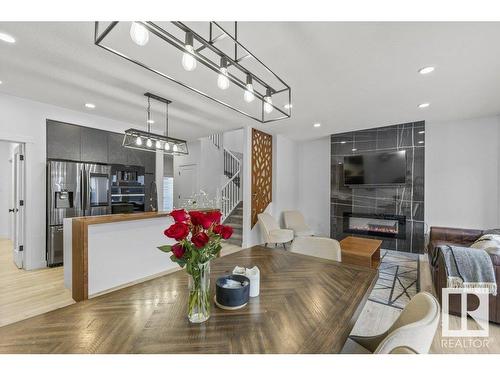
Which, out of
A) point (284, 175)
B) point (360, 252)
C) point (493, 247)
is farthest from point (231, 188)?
point (493, 247)

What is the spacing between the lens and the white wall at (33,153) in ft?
11.1

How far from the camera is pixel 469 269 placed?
2164 millimetres

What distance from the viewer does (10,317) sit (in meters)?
2.24

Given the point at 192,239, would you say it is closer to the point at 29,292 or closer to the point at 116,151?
the point at 29,292

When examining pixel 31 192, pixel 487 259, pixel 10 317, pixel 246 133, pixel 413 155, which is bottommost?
pixel 10 317

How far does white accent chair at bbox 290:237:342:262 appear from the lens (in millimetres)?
2038

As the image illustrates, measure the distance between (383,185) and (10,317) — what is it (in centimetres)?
620

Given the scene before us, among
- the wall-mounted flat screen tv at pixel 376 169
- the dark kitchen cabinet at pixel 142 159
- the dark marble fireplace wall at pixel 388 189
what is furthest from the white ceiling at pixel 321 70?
the wall-mounted flat screen tv at pixel 376 169

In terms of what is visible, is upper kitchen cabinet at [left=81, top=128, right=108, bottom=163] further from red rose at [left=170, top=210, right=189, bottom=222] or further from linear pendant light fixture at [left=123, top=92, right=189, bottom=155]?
red rose at [left=170, top=210, right=189, bottom=222]

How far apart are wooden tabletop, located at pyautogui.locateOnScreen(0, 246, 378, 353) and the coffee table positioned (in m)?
1.83

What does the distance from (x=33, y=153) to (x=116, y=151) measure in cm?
121

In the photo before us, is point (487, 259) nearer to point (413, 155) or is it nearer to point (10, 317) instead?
point (413, 155)

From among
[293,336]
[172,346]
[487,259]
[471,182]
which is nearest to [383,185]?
[471,182]
